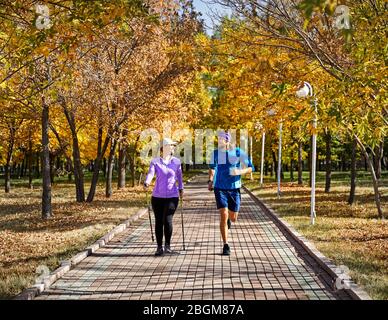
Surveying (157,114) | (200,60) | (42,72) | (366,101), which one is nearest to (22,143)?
(157,114)

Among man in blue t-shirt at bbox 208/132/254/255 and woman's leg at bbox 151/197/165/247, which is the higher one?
man in blue t-shirt at bbox 208/132/254/255

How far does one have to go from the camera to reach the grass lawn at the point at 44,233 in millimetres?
8475

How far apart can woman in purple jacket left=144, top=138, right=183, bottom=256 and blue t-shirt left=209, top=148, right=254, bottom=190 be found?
682mm

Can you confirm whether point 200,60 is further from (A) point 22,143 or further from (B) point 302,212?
(A) point 22,143

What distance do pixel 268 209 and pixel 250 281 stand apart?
35.3ft

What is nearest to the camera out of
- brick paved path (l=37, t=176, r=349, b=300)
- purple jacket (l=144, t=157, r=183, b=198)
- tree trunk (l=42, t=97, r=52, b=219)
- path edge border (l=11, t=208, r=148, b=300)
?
path edge border (l=11, t=208, r=148, b=300)

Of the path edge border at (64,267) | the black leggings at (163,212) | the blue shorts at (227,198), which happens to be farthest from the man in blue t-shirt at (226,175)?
the path edge border at (64,267)

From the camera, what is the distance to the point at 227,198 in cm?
1006

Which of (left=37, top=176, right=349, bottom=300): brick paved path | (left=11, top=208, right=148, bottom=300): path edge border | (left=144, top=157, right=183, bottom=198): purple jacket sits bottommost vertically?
(left=37, top=176, right=349, bottom=300): brick paved path

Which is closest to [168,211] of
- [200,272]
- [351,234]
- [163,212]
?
[163,212]

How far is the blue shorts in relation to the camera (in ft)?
32.6

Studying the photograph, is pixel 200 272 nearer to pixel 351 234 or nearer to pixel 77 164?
pixel 351 234

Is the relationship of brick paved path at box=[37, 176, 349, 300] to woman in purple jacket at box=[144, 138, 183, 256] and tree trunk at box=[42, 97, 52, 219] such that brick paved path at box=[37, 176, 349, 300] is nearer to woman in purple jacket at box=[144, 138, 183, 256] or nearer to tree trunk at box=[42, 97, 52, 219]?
woman in purple jacket at box=[144, 138, 183, 256]

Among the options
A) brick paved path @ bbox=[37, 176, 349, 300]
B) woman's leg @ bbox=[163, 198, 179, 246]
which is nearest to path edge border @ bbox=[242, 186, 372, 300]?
brick paved path @ bbox=[37, 176, 349, 300]
